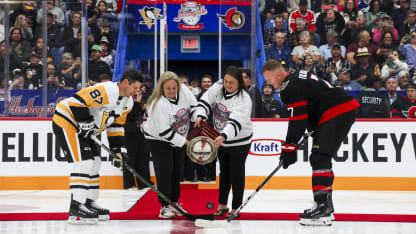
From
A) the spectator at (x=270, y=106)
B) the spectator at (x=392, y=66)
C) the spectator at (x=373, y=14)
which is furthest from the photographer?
the spectator at (x=373, y=14)

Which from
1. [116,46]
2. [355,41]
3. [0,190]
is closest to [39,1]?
[116,46]

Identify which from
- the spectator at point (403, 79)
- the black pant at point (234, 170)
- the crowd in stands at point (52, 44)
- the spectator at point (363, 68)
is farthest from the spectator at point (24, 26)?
the spectator at point (403, 79)

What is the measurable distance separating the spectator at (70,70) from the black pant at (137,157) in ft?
3.53

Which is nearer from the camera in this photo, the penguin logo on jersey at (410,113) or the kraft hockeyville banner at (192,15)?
the penguin logo on jersey at (410,113)

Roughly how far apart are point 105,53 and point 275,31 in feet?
8.40

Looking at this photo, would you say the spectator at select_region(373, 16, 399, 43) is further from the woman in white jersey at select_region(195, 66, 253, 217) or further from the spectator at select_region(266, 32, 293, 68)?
the woman in white jersey at select_region(195, 66, 253, 217)

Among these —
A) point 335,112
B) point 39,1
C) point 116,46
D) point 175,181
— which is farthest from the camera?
point 116,46

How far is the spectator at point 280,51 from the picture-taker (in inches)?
300

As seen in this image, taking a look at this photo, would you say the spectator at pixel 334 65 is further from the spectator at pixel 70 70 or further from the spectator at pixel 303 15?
the spectator at pixel 70 70

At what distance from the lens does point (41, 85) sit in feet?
20.7

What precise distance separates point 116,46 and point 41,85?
6.09 feet

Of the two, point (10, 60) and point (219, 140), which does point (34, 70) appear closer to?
point (10, 60)

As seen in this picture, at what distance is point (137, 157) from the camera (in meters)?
5.90

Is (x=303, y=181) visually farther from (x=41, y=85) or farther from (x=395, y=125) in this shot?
(x=41, y=85)
